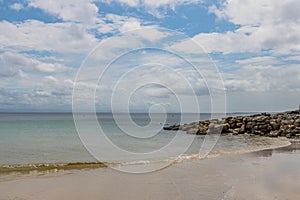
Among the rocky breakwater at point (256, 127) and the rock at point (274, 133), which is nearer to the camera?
the rock at point (274, 133)

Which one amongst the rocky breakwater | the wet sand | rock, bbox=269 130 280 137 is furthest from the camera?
the rocky breakwater

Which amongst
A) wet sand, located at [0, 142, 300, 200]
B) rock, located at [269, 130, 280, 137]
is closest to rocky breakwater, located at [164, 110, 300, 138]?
rock, located at [269, 130, 280, 137]

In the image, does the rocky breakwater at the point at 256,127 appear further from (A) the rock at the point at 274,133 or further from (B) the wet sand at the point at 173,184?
(B) the wet sand at the point at 173,184

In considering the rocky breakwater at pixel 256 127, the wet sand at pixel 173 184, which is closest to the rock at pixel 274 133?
the rocky breakwater at pixel 256 127

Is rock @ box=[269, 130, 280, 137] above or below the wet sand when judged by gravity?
above

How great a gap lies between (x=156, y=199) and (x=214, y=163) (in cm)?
743

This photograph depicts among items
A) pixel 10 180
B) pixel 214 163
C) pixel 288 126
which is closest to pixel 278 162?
pixel 214 163

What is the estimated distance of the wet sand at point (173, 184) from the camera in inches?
393

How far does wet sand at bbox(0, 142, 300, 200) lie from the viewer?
9.98 m

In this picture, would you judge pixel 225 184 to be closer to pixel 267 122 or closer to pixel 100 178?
pixel 100 178

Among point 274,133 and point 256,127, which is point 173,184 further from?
point 256,127

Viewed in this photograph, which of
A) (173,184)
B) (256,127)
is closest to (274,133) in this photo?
(256,127)

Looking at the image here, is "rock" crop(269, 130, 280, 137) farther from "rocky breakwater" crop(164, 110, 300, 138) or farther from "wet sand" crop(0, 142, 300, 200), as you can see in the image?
"wet sand" crop(0, 142, 300, 200)

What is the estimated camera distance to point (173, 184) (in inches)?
449
